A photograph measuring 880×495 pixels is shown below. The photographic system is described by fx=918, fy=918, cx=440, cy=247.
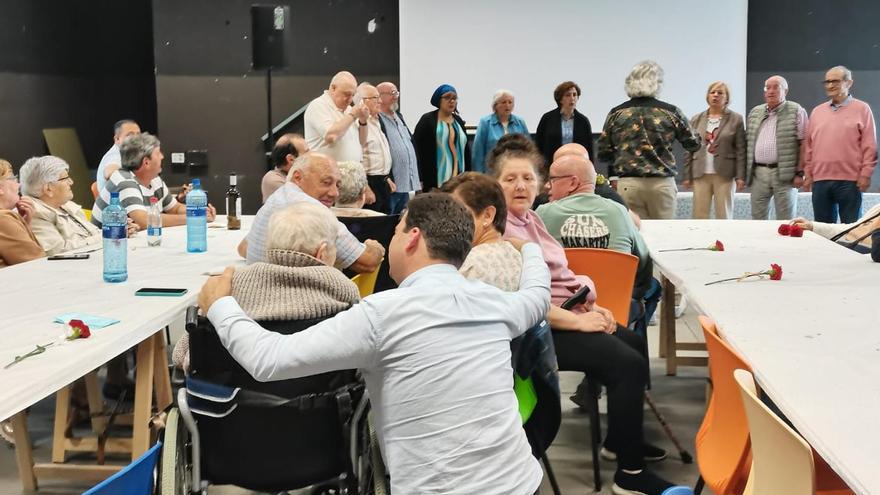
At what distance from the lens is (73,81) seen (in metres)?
8.99

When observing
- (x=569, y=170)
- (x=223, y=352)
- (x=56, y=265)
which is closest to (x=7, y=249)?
(x=56, y=265)

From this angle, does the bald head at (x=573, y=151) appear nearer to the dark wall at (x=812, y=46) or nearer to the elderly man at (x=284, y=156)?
the elderly man at (x=284, y=156)

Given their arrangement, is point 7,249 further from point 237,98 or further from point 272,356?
point 237,98

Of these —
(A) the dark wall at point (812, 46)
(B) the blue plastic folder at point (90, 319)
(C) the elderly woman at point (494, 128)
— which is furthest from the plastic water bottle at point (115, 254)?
(A) the dark wall at point (812, 46)

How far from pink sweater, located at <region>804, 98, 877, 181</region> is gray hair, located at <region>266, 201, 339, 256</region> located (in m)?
5.36

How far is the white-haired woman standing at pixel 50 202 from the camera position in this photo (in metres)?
3.95

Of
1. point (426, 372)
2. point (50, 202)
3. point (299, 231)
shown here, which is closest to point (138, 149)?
point (50, 202)

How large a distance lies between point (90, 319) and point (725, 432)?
168 cm

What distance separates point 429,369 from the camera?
69.2 inches

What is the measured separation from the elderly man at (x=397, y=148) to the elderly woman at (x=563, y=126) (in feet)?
3.30

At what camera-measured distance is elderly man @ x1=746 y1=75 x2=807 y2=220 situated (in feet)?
22.1

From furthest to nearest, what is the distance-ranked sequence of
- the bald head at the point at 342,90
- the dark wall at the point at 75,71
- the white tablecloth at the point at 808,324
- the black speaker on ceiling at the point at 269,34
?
the dark wall at the point at 75,71 → the black speaker on ceiling at the point at 269,34 → the bald head at the point at 342,90 → the white tablecloth at the point at 808,324

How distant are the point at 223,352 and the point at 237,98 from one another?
7.12 metres

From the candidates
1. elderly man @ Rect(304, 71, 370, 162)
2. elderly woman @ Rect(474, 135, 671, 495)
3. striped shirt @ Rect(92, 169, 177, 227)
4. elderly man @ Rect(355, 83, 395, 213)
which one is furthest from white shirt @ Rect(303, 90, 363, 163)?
elderly woman @ Rect(474, 135, 671, 495)
